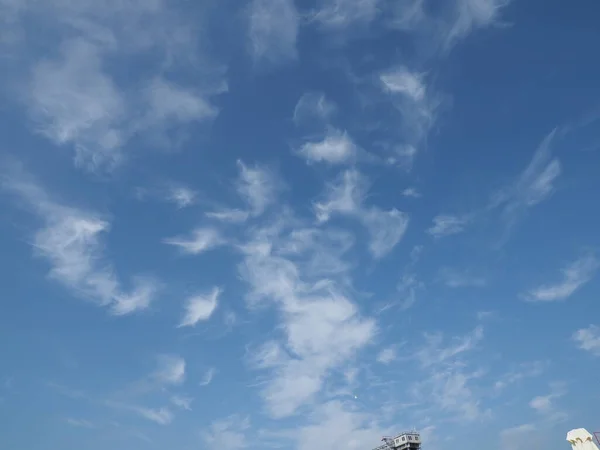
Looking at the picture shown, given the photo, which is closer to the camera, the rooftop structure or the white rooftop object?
the white rooftop object

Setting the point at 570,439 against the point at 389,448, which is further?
the point at 389,448

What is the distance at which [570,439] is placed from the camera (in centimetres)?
7812

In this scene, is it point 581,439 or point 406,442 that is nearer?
point 581,439

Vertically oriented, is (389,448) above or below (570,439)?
above

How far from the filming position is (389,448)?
7746 inches

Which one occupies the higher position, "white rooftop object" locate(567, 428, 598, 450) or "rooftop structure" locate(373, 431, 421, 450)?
"rooftop structure" locate(373, 431, 421, 450)

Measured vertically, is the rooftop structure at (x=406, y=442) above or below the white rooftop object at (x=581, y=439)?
above

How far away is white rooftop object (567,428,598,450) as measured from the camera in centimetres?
7572

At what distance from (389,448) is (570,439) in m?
133

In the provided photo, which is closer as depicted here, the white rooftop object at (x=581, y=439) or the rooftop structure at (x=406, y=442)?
the white rooftop object at (x=581, y=439)

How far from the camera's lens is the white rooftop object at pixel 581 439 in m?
75.7

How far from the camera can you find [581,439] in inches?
3022
